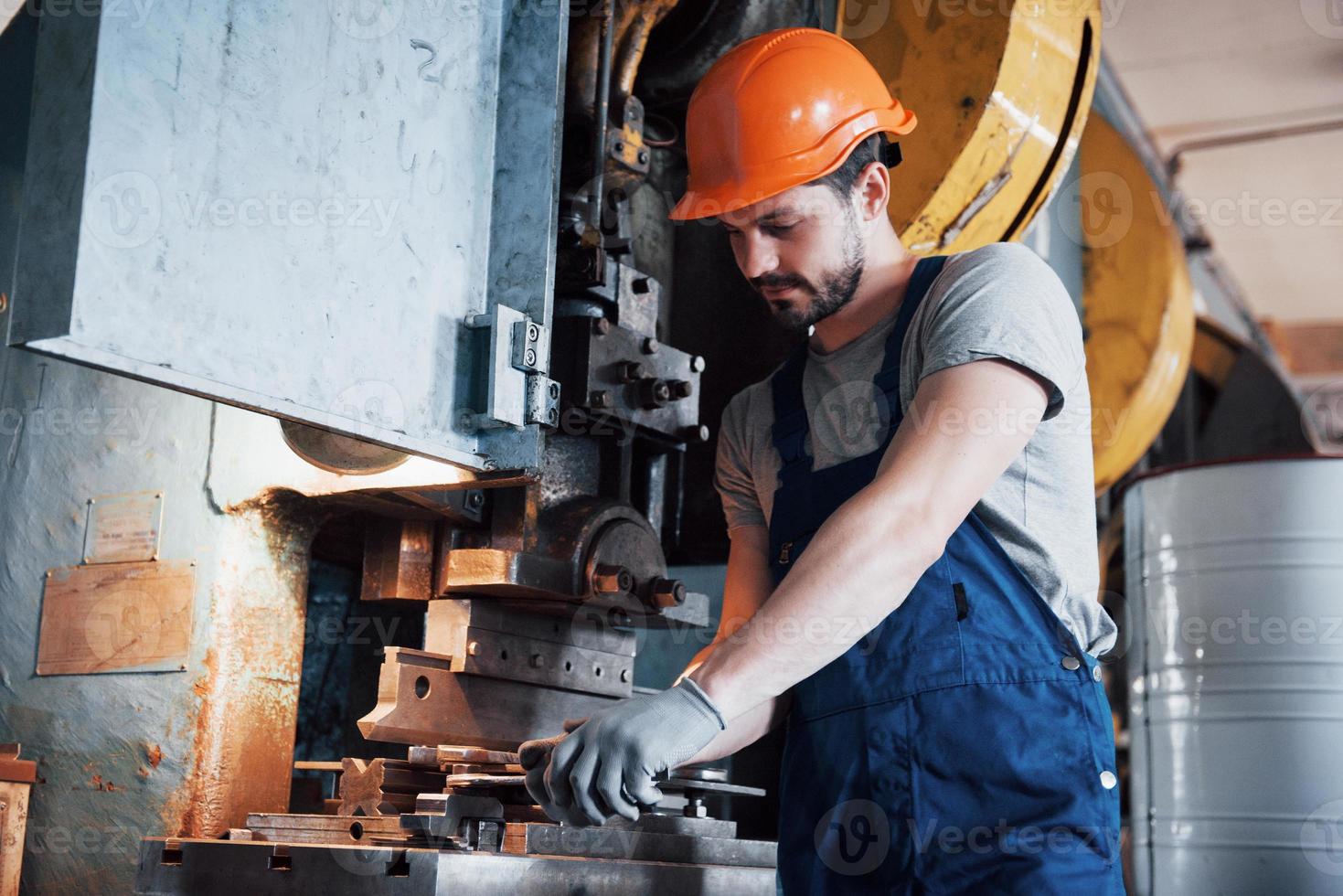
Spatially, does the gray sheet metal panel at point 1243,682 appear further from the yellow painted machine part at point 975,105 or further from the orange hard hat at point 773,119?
the orange hard hat at point 773,119

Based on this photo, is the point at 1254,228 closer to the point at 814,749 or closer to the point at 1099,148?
the point at 1099,148

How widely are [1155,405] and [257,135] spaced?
8.75ft

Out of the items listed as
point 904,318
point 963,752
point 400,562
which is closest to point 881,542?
point 963,752

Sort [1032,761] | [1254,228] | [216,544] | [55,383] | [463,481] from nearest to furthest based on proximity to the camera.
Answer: [1032,761] < [463,481] < [216,544] < [55,383] < [1254,228]

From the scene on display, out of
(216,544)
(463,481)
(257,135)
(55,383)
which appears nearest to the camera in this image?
(257,135)

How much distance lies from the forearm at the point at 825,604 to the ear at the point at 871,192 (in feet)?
1.60

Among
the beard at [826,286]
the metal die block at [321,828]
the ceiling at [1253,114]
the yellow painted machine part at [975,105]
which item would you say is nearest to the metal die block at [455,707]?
the metal die block at [321,828]

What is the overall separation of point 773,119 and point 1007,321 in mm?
415

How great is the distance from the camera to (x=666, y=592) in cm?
175

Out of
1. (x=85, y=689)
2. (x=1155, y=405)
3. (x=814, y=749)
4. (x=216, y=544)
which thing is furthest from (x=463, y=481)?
(x=1155, y=405)

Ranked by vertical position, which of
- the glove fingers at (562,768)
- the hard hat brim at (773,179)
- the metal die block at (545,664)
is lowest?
the glove fingers at (562,768)

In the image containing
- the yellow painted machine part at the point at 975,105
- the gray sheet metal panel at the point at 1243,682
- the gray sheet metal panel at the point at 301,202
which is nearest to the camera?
the gray sheet metal panel at the point at 301,202

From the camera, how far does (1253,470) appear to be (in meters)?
2.43

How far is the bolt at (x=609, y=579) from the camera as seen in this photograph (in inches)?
65.7
